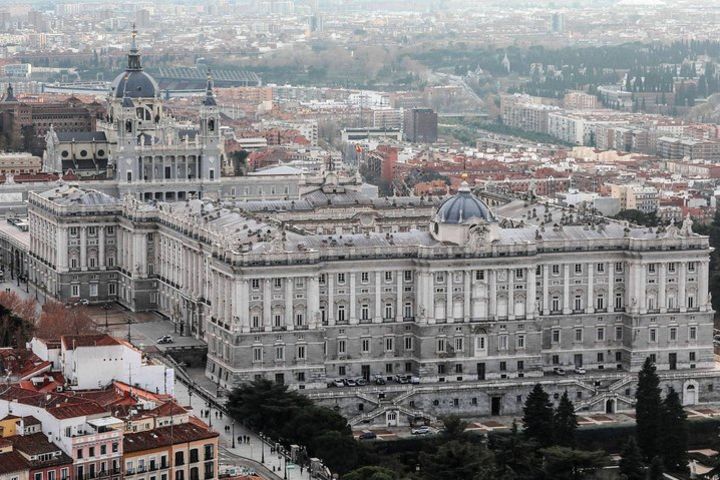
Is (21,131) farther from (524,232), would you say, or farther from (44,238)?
(524,232)

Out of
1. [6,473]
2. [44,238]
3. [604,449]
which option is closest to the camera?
[6,473]

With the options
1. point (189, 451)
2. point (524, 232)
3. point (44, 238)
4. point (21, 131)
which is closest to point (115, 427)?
point (189, 451)

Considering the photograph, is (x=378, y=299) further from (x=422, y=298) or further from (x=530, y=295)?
(x=530, y=295)

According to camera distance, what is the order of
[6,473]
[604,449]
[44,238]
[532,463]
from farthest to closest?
[44,238], [604,449], [532,463], [6,473]

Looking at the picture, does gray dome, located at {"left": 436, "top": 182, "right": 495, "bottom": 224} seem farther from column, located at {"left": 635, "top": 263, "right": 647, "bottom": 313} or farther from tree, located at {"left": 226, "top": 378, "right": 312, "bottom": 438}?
tree, located at {"left": 226, "top": 378, "right": 312, "bottom": 438}

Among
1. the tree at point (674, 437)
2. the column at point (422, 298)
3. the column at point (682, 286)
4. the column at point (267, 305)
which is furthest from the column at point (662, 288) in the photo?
the column at point (267, 305)

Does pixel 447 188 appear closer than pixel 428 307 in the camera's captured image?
No
